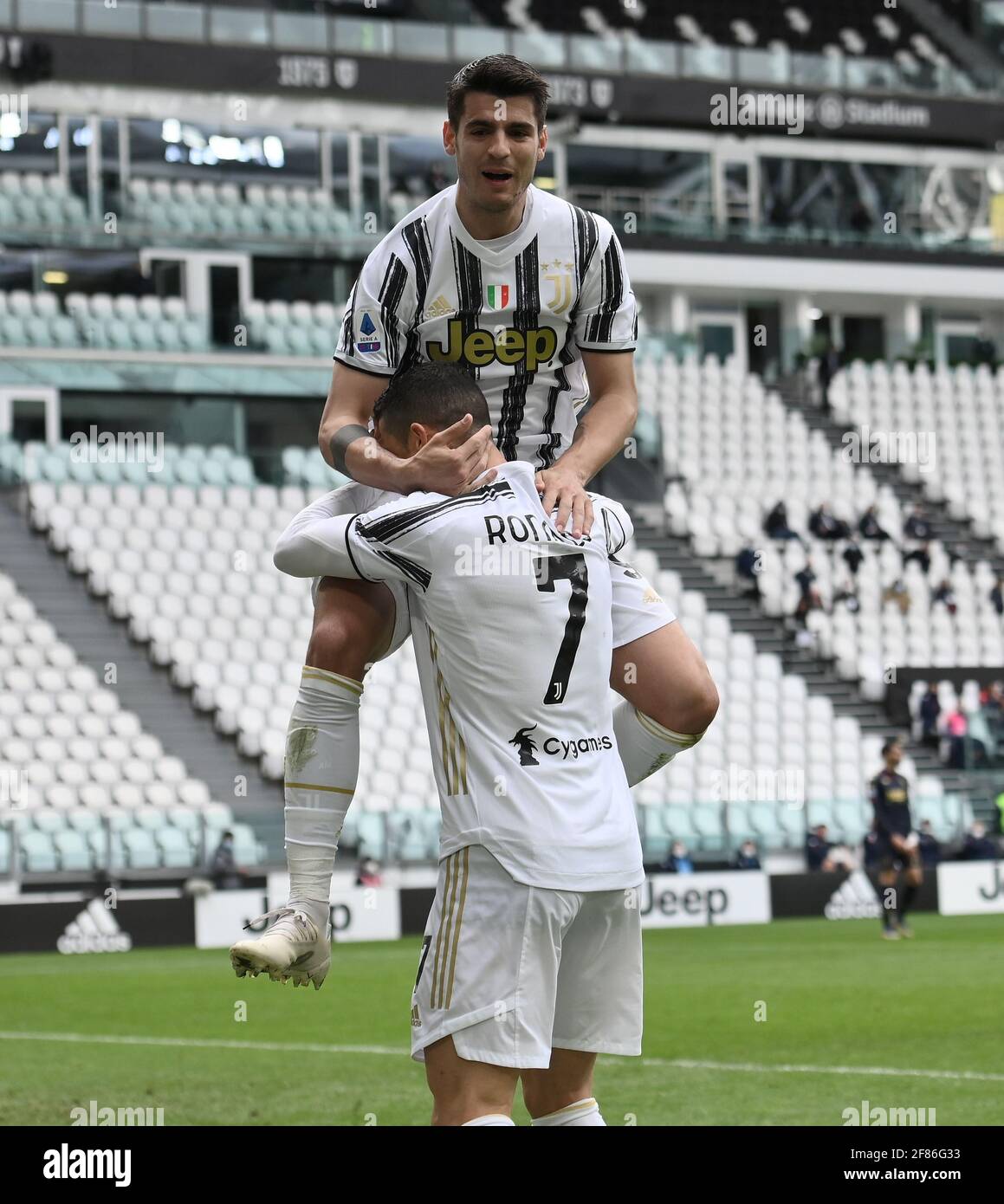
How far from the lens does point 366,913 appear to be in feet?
62.8

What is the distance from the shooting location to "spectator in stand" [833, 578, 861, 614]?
28.0 m

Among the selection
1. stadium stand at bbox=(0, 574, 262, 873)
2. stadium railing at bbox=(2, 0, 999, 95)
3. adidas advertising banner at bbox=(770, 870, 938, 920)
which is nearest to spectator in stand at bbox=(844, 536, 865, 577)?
adidas advertising banner at bbox=(770, 870, 938, 920)

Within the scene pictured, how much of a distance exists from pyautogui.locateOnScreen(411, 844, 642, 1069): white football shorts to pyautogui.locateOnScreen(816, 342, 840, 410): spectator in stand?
28.8m

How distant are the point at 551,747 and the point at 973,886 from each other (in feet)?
60.9

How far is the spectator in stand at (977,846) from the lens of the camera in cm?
2311

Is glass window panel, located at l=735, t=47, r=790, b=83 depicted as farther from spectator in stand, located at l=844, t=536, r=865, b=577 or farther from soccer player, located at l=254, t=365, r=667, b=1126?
soccer player, located at l=254, t=365, r=667, b=1126

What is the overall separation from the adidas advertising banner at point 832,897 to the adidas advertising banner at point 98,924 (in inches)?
Result: 257

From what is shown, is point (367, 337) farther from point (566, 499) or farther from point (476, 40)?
point (476, 40)

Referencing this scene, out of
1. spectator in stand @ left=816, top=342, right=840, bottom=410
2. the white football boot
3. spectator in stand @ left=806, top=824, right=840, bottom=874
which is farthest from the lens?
spectator in stand @ left=816, top=342, right=840, bottom=410

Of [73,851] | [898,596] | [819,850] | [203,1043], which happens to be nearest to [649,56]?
[898,596]

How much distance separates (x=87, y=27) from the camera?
30.5m

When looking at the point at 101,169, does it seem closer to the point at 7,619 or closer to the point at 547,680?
the point at 7,619

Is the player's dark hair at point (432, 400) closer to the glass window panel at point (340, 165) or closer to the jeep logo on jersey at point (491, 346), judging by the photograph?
the jeep logo on jersey at point (491, 346)

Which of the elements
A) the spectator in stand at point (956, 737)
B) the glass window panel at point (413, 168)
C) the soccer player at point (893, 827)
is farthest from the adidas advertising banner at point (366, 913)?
the glass window panel at point (413, 168)
